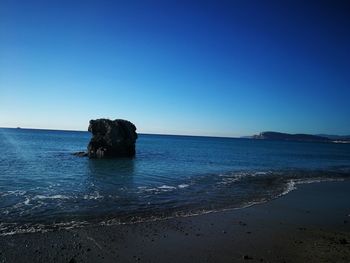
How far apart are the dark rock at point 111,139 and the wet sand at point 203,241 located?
38867 millimetres

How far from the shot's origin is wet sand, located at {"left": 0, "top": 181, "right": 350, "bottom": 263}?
11287mm

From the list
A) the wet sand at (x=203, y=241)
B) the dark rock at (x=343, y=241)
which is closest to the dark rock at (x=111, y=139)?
the wet sand at (x=203, y=241)

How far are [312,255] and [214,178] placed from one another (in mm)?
21648

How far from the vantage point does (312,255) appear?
38.3ft

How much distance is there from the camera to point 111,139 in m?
54.5

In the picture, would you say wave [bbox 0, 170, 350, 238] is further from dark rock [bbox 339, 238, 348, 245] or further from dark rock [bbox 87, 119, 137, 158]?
dark rock [bbox 87, 119, 137, 158]

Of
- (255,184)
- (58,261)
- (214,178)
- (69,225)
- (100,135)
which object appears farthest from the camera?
(100,135)

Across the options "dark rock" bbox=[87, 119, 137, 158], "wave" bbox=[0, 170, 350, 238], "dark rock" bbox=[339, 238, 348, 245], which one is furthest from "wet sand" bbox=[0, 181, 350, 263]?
"dark rock" bbox=[87, 119, 137, 158]

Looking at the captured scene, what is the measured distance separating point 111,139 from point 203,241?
4326 centimetres

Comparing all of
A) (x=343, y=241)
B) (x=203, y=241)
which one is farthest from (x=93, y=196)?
(x=343, y=241)

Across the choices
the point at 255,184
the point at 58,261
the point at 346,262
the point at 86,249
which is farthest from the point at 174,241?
the point at 255,184

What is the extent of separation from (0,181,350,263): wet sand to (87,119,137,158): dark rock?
128ft

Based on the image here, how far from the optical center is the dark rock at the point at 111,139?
5412 centimetres

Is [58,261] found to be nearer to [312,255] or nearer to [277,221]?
[312,255]
